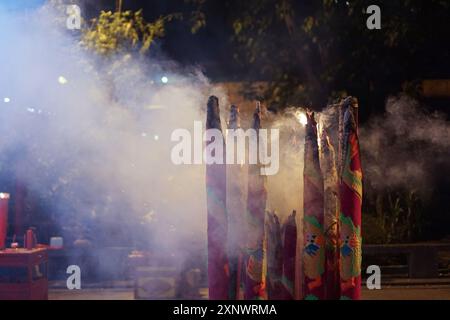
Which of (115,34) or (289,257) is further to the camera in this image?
(115,34)

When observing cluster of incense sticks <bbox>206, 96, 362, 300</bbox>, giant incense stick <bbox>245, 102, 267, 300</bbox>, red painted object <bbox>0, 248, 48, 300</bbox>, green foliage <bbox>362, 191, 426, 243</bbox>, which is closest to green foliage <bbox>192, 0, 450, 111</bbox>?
green foliage <bbox>362, 191, 426, 243</bbox>

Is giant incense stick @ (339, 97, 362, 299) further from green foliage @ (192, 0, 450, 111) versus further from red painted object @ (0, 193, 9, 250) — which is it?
green foliage @ (192, 0, 450, 111)

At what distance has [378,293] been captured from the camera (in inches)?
455

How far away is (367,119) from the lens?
1545 cm

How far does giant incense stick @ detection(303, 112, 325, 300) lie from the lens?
16.0 feet

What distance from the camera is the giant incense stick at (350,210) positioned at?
4.83m

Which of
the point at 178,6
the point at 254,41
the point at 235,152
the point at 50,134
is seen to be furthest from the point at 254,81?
the point at 235,152

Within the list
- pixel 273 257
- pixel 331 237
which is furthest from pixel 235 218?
pixel 331 237

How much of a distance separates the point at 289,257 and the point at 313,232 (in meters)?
0.34

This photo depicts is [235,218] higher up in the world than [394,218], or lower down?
higher up

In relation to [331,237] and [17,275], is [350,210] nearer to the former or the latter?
[331,237]

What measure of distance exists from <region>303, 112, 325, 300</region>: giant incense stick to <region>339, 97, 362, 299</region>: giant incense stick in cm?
15

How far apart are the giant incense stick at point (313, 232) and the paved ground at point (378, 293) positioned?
20.9ft

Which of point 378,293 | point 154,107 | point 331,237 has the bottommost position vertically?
point 378,293
